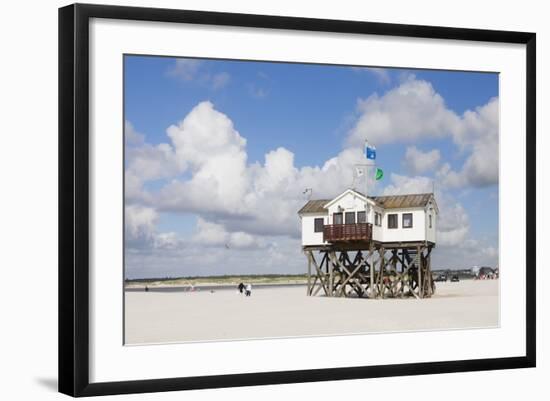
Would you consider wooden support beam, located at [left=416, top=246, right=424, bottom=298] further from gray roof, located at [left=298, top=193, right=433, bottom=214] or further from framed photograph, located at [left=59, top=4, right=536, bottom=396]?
gray roof, located at [left=298, top=193, right=433, bottom=214]

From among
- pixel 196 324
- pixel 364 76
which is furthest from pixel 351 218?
pixel 196 324

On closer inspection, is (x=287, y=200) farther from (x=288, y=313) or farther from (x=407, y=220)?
(x=407, y=220)

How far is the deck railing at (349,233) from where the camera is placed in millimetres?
11898

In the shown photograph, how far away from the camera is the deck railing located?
1190cm

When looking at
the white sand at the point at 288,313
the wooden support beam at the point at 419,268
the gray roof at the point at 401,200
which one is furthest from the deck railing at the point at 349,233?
the white sand at the point at 288,313

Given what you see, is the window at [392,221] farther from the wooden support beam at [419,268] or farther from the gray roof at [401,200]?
the wooden support beam at [419,268]

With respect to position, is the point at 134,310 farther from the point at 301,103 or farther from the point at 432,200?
the point at 432,200

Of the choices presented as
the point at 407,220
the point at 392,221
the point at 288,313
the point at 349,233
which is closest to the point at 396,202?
the point at 407,220

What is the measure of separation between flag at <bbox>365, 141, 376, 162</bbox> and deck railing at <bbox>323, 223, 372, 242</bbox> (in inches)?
35.1

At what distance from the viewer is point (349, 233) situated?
12.3m

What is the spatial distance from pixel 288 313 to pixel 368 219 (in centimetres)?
173

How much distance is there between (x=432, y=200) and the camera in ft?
38.4

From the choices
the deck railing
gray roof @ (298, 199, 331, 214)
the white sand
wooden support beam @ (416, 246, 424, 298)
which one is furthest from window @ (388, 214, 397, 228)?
gray roof @ (298, 199, 331, 214)

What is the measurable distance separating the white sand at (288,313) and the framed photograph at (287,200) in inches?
1.0
